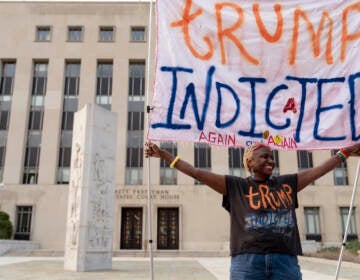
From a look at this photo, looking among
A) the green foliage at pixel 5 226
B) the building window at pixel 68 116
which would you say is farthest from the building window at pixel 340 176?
the green foliage at pixel 5 226

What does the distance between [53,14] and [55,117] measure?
1006 cm

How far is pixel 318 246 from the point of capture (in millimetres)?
29500

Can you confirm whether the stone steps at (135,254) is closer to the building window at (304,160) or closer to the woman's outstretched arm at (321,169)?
the building window at (304,160)

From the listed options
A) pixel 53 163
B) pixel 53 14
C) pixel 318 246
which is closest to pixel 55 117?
pixel 53 163

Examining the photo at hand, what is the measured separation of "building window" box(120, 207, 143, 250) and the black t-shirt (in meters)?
28.9

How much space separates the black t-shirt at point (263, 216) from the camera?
9.03 feet

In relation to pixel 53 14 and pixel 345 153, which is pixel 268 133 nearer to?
pixel 345 153

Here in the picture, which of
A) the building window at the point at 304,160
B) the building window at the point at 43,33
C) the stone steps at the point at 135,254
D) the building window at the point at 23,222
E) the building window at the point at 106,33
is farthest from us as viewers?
the building window at the point at 106,33

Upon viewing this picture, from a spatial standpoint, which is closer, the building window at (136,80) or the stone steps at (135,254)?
the stone steps at (135,254)

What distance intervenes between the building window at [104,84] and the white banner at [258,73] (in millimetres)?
29887

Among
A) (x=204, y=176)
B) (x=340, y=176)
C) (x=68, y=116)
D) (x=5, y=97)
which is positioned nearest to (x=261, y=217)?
(x=204, y=176)

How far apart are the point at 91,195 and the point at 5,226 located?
18.6m

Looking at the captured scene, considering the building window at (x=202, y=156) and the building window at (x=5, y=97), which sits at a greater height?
the building window at (x=5, y=97)

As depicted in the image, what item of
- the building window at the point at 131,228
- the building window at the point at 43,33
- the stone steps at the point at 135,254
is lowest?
the stone steps at the point at 135,254
